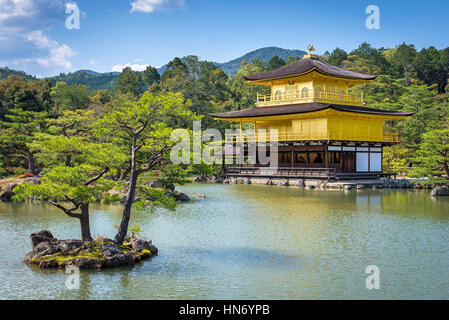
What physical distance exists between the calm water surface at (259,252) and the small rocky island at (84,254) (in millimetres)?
343

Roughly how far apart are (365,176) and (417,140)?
10.7 metres

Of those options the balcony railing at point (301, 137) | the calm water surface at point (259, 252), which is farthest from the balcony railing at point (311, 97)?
the calm water surface at point (259, 252)

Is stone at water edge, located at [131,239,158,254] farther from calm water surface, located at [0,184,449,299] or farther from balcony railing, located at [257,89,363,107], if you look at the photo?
balcony railing, located at [257,89,363,107]

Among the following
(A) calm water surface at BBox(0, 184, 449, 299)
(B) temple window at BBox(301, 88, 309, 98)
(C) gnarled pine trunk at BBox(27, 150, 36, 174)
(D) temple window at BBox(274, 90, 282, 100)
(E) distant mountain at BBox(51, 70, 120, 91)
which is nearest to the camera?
(A) calm water surface at BBox(0, 184, 449, 299)

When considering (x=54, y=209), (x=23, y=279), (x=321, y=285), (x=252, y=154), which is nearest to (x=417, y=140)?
(x=252, y=154)

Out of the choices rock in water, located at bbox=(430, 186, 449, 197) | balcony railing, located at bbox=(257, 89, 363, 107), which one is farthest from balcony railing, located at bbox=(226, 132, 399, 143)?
rock in water, located at bbox=(430, 186, 449, 197)

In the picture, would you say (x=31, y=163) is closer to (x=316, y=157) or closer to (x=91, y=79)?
(x=316, y=157)

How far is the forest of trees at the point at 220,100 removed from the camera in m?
32.6

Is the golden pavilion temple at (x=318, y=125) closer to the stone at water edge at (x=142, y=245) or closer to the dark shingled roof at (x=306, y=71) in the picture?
the dark shingled roof at (x=306, y=71)

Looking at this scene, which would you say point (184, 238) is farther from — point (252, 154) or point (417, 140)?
point (417, 140)

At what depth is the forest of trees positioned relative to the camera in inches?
1282

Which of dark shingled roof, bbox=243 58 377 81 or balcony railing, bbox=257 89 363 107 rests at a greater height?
dark shingled roof, bbox=243 58 377 81

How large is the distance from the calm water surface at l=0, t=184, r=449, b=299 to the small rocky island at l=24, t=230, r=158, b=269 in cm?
34

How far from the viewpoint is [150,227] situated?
59.1 ft
